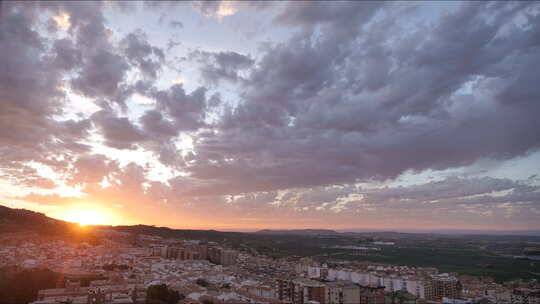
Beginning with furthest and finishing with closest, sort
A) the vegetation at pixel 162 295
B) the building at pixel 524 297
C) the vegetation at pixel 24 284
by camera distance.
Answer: the building at pixel 524 297, the vegetation at pixel 162 295, the vegetation at pixel 24 284

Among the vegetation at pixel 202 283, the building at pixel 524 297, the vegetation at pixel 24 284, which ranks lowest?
the building at pixel 524 297

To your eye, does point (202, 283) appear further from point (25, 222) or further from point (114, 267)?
point (25, 222)

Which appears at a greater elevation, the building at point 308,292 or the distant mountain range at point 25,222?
the distant mountain range at point 25,222

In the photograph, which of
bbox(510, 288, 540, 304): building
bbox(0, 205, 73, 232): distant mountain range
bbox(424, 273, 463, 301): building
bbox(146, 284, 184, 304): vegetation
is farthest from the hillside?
bbox(510, 288, 540, 304): building

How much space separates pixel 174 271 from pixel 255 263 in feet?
46.9

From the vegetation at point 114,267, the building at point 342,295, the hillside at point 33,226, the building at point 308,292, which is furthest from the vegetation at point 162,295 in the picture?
the hillside at point 33,226

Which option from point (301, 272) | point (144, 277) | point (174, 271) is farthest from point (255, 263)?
point (144, 277)

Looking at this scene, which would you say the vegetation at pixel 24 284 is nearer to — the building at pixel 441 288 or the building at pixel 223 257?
the building at pixel 441 288

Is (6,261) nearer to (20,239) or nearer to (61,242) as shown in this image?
(20,239)

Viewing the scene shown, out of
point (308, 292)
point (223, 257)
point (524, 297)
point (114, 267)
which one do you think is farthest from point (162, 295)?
point (223, 257)

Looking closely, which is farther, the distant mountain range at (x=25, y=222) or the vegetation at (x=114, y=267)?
the distant mountain range at (x=25, y=222)

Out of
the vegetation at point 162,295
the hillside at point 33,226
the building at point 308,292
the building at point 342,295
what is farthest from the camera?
the hillside at point 33,226

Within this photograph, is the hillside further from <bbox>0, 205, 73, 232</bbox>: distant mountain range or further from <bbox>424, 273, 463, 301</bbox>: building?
<bbox>424, 273, 463, 301</bbox>: building

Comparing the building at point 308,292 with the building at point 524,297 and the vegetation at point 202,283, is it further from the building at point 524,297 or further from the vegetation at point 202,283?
the building at point 524,297
